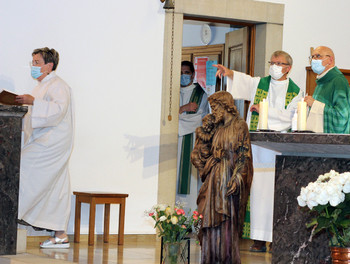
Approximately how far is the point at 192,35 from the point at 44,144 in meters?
4.36

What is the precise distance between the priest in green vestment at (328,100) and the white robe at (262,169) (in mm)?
1279

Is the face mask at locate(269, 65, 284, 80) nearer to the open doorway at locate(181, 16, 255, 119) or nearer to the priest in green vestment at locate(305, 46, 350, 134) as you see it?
the open doorway at locate(181, 16, 255, 119)

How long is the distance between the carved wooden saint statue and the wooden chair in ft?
6.92

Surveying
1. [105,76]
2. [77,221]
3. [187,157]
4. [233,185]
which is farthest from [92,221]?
[187,157]

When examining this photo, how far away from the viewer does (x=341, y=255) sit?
354 cm

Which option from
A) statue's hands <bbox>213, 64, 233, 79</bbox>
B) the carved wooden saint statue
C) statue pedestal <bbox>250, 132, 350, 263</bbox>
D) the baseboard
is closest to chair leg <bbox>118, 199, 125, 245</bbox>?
the baseboard

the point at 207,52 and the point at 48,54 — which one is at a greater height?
the point at 207,52

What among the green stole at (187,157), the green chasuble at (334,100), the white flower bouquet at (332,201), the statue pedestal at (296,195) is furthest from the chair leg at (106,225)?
the white flower bouquet at (332,201)

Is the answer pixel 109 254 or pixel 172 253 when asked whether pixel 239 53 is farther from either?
pixel 172 253

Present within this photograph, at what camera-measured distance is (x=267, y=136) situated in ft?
14.9

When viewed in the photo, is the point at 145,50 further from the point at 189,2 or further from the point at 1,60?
the point at 1,60

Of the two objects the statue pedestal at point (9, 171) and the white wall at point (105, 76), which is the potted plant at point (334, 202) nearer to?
the statue pedestal at point (9, 171)

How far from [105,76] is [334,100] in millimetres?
3157

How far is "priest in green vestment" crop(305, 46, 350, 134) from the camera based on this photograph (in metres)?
5.66
